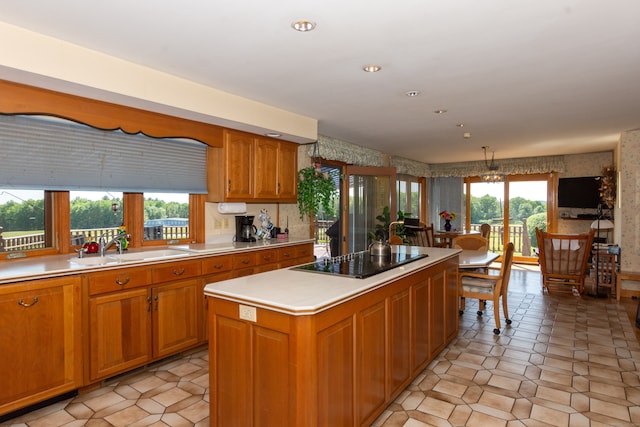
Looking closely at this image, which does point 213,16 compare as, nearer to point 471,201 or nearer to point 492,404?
point 492,404

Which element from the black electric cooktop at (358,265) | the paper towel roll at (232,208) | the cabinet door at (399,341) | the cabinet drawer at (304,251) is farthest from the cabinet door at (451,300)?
the paper towel roll at (232,208)

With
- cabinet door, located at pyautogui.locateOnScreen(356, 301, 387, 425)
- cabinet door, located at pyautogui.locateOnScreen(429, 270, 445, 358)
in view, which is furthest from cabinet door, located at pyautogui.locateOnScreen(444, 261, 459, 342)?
cabinet door, located at pyautogui.locateOnScreen(356, 301, 387, 425)

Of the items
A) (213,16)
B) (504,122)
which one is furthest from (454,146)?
(213,16)

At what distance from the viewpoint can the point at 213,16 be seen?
6.92 feet

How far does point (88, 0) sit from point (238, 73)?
3.93 feet

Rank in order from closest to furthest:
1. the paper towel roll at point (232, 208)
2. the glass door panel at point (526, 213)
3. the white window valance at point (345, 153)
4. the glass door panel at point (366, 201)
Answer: the paper towel roll at point (232, 208), the white window valance at point (345, 153), the glass door panel at point (366, 201), the glass door panel at point (526, 213)

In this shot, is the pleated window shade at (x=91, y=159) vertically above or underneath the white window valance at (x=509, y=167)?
underneath

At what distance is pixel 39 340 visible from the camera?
2426 mm

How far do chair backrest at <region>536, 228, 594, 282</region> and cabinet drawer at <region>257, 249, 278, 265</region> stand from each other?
417cm

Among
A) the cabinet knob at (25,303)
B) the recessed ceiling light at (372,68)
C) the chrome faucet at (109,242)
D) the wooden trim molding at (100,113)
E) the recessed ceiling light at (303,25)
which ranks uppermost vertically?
the recessed ceiling light at (372,68)

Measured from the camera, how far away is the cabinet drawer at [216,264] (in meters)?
3.45

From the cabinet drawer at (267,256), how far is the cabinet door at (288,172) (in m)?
0.76

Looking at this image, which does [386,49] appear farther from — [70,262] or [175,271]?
[70,262]

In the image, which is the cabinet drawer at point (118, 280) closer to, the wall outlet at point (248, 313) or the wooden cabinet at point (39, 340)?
the wooden cabinet at point (39, 340)
